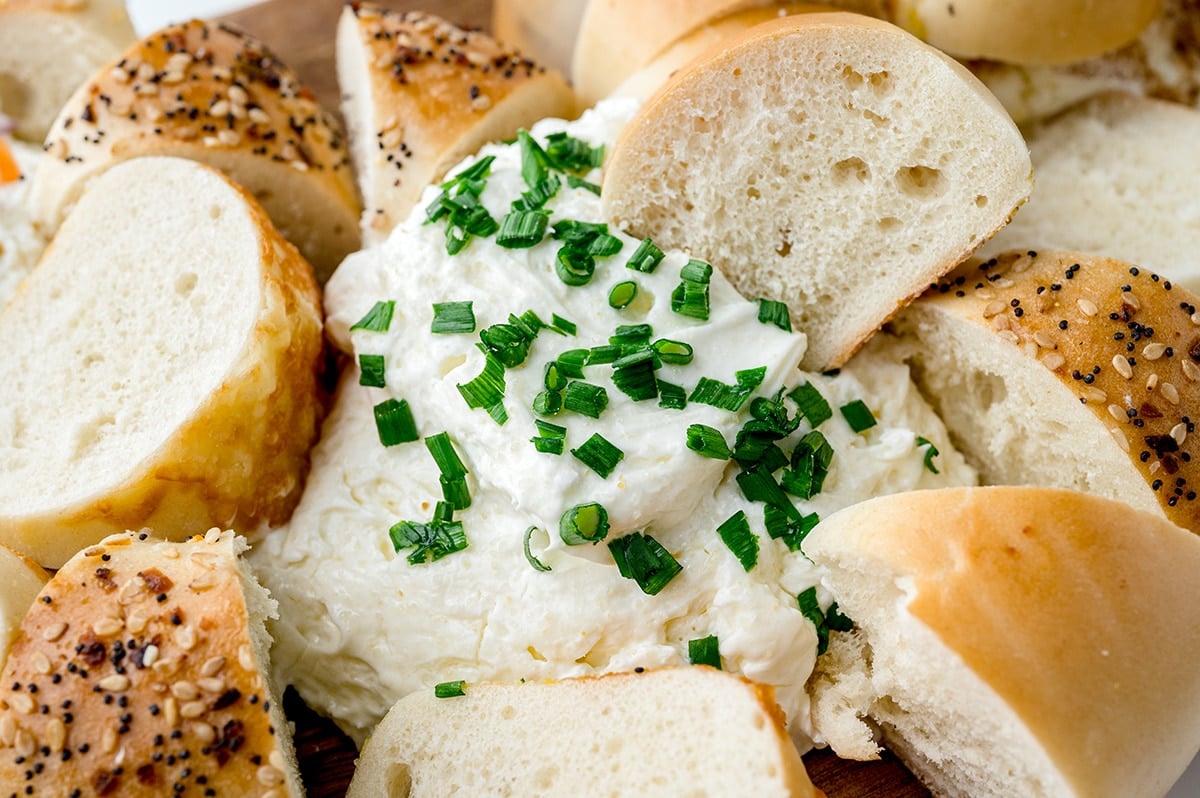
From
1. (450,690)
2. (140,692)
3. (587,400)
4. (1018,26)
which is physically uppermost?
(1018,26)

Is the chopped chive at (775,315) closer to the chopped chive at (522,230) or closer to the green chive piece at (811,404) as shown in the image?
the green chive piece at (811,404)

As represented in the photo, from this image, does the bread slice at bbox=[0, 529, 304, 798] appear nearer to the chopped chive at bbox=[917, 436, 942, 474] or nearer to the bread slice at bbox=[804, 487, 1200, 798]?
the bread slice at bbox=[804, 487, 1200, 798]

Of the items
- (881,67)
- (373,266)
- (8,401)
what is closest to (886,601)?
(881,67)

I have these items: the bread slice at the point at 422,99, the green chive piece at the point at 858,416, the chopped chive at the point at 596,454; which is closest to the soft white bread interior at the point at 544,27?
the bread slice at the point at 422,99

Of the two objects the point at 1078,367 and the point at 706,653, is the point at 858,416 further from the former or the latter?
the point at 706,653

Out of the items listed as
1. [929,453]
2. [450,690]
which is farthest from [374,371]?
[929,453]

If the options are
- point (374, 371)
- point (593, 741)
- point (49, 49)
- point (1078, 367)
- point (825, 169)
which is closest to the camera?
point (593, 741)
